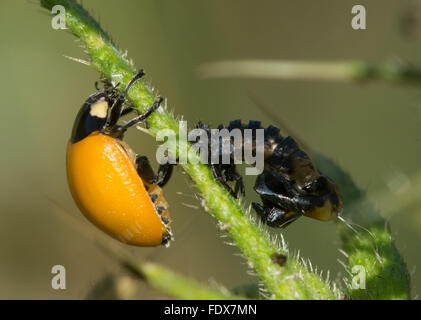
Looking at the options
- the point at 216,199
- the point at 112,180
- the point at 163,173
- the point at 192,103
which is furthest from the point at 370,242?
the point at 192,103

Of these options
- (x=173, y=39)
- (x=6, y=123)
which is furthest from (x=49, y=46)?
(x=173, y=39)

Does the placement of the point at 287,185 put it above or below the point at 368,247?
above

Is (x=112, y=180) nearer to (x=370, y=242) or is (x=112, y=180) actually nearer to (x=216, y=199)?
(x=216, y=199)

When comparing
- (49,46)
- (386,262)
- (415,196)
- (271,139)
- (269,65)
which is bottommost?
(386,262)

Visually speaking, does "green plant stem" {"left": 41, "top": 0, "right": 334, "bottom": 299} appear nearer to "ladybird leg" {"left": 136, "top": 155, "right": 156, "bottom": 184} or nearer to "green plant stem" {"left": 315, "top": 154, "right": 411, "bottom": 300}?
"green plant stem" {"left": 315, "top": 154, "right": 411, "bottom": 300}

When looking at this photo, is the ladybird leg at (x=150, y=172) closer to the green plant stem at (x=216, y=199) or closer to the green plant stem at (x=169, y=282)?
the green plant stem at (x=216, y=199)
